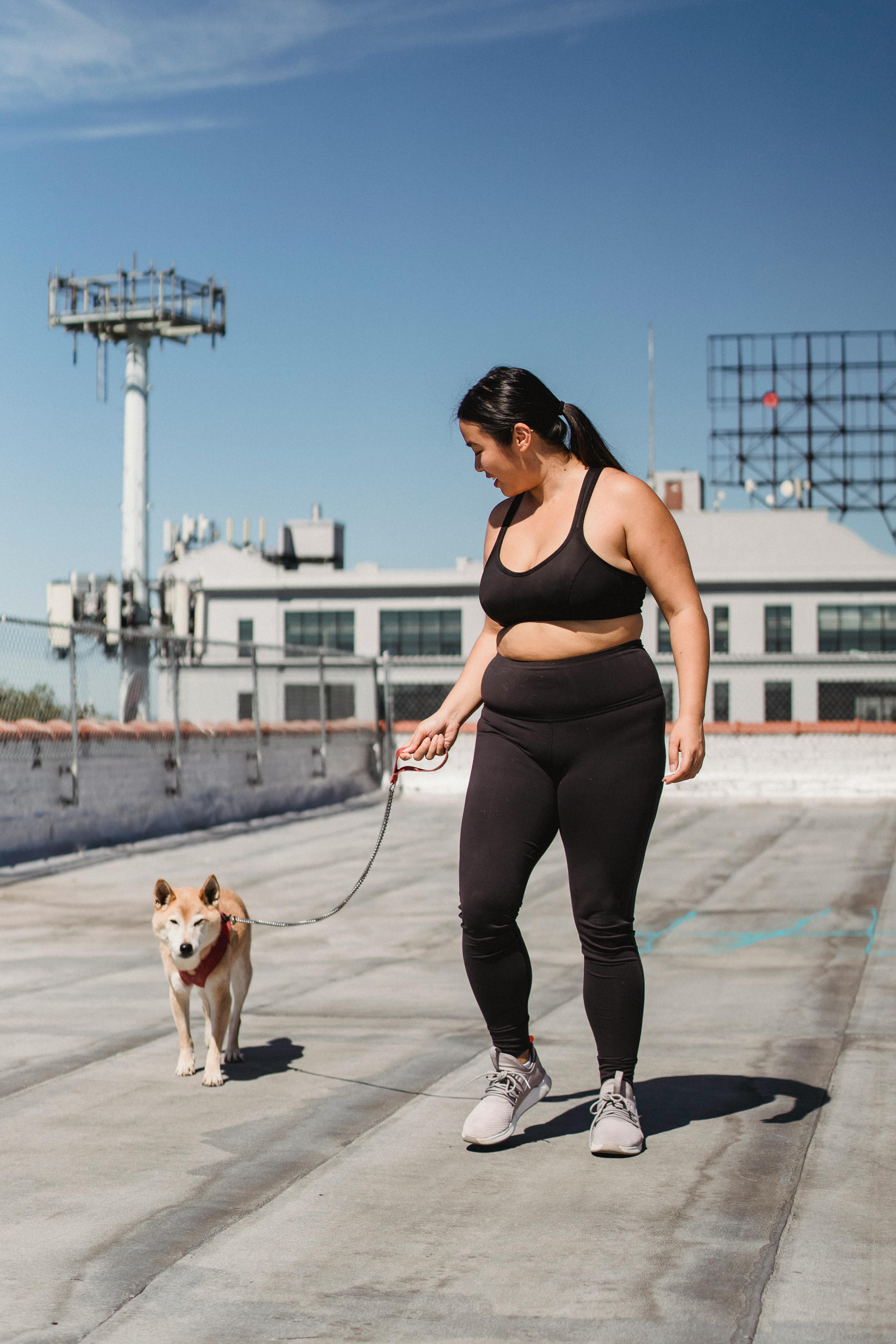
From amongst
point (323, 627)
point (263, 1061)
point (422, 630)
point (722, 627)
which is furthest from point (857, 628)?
point (263, 1061)

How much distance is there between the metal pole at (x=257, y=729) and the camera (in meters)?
15.6

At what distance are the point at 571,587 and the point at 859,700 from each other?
62285mm

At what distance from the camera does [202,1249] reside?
9.39 ft

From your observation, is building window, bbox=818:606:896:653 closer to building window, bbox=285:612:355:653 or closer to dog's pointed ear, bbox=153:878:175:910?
building window, bbox=285:612:355:653

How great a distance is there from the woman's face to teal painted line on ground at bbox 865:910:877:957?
419 cm

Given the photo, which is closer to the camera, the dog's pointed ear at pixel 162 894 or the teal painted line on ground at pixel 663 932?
the dog's pointed ear at pixel 162 894

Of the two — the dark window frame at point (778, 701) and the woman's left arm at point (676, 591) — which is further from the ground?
the woman's left arm at point (676, 591)

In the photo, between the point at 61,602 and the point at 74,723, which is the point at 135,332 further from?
the point at 74,723

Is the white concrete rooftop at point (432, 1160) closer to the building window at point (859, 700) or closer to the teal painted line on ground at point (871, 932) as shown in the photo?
the teal painted line on ground at point (871, 932)

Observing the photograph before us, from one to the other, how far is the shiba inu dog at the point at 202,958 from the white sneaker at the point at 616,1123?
138cm

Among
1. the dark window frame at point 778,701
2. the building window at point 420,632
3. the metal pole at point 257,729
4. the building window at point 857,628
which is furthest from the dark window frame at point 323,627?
the metal pole at point 257,729

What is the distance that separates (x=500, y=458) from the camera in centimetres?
356

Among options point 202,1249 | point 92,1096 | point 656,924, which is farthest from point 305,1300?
point 656,924

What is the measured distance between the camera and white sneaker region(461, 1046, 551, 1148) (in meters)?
3.56
